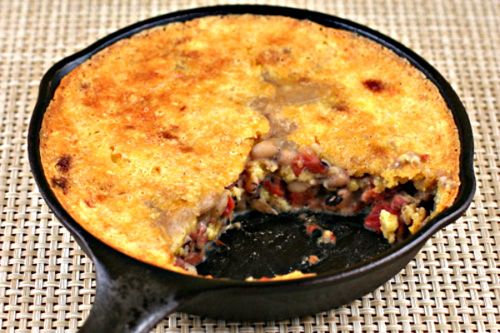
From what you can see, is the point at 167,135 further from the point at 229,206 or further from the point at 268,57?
the point at 268,57

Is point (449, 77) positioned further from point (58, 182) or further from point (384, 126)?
point (58, 182)

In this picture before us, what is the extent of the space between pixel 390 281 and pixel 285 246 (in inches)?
17.0

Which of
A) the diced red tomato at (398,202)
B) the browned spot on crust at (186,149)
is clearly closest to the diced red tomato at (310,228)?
the diced red tomato at (398,202)

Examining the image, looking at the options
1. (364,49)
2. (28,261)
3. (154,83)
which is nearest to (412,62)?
(364,49)

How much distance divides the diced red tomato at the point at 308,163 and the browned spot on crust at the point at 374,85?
422 mm

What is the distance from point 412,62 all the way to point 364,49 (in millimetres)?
222

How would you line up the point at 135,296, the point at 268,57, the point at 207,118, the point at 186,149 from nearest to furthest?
the point at 135,296 < the point at 186,149 < the point at 207,118 < the point at 268,57

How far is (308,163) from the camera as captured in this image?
326cm

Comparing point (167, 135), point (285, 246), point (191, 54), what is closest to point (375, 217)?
point (285, 246)

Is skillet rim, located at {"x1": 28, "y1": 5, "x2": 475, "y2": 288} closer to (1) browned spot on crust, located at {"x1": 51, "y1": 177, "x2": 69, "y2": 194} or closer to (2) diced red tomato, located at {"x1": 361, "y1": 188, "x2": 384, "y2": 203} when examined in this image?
(1) browned spot on crust, located at {"x1": 51, "y1": 177, "x2": 69, "y2": 194}

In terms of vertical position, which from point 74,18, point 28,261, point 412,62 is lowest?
point 28,261

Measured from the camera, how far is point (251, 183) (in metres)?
3.31

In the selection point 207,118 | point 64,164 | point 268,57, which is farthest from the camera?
point 268,57

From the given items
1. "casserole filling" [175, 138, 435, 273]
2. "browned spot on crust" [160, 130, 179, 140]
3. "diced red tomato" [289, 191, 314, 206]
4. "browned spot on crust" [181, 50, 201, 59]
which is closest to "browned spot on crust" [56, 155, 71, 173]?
"browned spot on crust" [160, 130, 179, 140]
